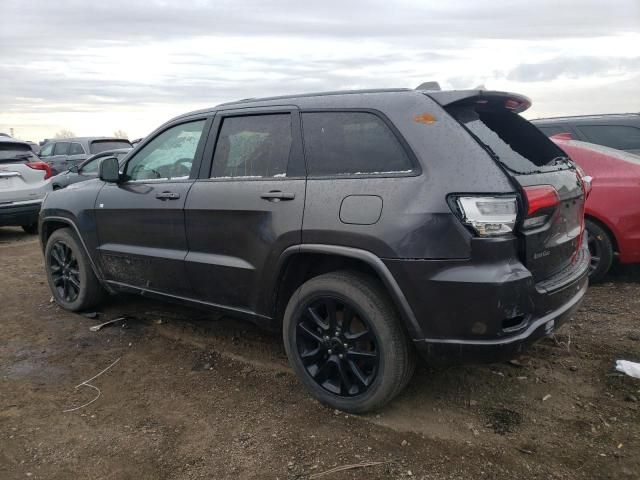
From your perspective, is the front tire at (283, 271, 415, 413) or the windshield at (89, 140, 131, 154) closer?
the front tire at (283, 271, 415, 413)

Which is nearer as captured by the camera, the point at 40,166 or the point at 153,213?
the point at 153,213

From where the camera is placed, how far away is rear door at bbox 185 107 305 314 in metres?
3.14

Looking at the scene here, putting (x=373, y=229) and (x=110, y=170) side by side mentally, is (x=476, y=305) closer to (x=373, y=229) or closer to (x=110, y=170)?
(x=373, y=229)

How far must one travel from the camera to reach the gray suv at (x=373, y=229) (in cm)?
257

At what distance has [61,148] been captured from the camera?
1562 cm

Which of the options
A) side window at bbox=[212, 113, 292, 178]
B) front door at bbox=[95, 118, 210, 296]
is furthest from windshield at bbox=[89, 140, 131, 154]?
side window at bbox=[212, 113, 292, 178]

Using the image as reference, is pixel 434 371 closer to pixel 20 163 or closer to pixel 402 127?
pixel 402 127

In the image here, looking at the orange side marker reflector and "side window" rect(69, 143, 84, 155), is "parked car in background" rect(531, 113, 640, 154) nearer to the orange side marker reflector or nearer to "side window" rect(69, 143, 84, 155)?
the orange side marker reflector

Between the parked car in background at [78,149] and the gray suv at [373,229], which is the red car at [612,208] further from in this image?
the parked car in background at [78,149]

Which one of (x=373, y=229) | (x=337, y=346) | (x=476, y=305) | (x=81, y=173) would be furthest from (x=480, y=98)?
(x=81, y=173)

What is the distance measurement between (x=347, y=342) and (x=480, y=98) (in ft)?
4.89

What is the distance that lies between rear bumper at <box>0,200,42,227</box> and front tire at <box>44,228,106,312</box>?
13.8 ft

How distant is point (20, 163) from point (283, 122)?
7333 mm

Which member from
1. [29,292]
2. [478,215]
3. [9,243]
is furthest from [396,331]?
[9,243]
